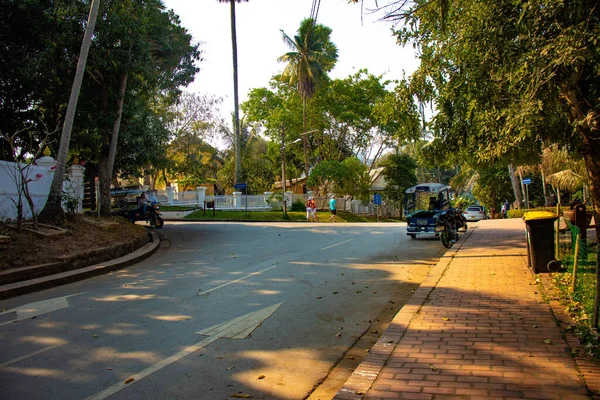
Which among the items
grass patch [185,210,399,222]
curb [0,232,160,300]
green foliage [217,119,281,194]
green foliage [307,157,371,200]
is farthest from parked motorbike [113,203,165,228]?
green foliage [217,119,281,194]

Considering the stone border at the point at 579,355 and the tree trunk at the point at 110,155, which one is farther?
the tree trunk at the point at 110,155

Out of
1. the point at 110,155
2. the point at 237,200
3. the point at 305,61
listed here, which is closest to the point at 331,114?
the point at 305,61

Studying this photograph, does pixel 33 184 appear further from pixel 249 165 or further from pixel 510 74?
pixel 249 165

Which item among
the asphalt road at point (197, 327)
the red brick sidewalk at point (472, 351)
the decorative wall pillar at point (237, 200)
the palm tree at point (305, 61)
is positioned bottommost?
the asphalt road at point (197, 327)

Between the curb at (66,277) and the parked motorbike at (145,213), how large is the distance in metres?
9.41

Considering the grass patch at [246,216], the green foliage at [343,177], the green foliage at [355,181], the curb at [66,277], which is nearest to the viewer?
the curb at [66,277]

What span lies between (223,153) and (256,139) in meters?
4.29

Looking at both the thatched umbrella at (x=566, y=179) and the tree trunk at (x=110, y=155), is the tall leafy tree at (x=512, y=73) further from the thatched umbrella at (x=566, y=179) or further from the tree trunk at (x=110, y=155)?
the thatched umbrella at (x=566, y=179)

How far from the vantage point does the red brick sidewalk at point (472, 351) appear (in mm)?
3889

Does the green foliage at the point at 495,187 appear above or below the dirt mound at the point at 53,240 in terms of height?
above

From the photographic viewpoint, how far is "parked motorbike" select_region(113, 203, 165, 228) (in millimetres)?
22828

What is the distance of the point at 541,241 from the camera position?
28.8ft

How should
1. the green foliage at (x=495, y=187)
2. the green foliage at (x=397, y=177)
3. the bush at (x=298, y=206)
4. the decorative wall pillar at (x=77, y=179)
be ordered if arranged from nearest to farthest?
the decorative wall pillar at (x=77, y=179)
the bush at (x=298, y=206)
the green foliage at (x=397, y=177)
the green foliage at (x=495, y=187)

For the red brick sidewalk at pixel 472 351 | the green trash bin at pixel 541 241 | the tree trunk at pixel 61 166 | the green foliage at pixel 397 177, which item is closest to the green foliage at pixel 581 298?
the red brick sidewalk at pixel 472 351
